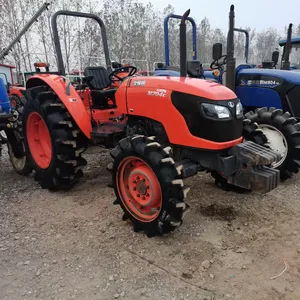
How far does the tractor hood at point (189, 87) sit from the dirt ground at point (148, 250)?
1.22 meters

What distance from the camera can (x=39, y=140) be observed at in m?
4.32

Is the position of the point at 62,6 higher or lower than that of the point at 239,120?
higher

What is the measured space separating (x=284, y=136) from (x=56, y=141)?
111 inches

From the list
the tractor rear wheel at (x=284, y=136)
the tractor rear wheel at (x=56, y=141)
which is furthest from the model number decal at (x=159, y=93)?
the tractor rear wheel at (x=284, y=136)

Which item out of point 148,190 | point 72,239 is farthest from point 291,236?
point 72,239

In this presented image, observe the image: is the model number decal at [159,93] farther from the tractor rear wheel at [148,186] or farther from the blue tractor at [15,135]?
the blue tractor at [15,135]

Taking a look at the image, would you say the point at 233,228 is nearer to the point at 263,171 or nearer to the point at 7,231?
the point at 263,171

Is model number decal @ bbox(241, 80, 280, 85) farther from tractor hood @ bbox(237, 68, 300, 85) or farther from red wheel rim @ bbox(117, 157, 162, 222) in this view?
red wheel rim @ bbox(117, 157, 162, 222)

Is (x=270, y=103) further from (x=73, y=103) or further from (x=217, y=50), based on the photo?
(x=73, y=103)

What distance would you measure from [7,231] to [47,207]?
0.56 meters

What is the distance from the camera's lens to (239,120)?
2885mm

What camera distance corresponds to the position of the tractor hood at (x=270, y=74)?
463cm

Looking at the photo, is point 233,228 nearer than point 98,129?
Yes

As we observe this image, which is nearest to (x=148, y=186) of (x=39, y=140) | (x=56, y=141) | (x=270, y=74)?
(x=56, y=141)
